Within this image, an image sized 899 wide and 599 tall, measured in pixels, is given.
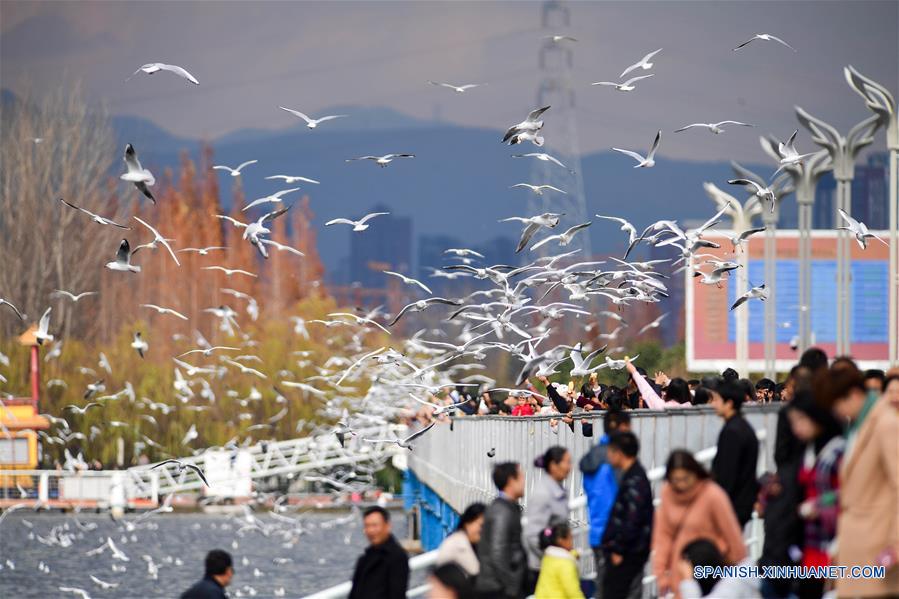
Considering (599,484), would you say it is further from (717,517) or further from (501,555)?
(717,517)

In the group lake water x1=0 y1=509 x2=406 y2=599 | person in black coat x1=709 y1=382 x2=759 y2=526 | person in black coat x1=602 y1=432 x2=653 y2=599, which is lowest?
lake water x1=0 y1=509 x2=406 y2=599

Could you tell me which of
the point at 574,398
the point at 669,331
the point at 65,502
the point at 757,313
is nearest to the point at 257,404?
the point at 65,502

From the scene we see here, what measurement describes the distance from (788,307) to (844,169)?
23303 millimetres

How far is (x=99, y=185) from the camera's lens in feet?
278

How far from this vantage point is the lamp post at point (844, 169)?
31609mm

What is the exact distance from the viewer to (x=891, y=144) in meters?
27.5

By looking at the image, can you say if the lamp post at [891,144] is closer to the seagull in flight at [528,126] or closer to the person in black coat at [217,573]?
the seagull in flight at [528,126]

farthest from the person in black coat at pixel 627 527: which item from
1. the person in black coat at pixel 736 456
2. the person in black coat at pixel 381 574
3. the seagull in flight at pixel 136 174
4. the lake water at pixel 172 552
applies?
the lake water at pixel 172 552

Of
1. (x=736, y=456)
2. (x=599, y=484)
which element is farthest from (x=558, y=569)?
(x=736, y=456)

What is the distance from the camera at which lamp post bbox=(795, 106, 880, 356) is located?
104 feet

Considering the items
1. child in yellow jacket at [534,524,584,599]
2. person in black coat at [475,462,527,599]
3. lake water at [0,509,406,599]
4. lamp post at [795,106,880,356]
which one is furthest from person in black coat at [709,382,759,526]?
lake water at [0,509,406,599]

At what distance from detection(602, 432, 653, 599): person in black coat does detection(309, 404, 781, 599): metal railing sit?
0.73 metres

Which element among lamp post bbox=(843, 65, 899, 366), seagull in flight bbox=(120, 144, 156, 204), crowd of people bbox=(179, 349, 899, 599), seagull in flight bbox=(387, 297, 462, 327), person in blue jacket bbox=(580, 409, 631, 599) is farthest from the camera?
lamp post bbox=(843, 65, 899, 366)

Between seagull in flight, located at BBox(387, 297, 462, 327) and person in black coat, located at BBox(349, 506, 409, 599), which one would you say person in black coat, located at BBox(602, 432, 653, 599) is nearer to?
person in black coat, located at BBox(349, 506, 409, 599)
